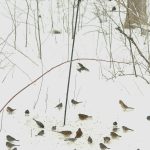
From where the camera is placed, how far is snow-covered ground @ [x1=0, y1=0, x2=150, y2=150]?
8.97 ft

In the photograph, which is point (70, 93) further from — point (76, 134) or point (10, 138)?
point (10, 138)

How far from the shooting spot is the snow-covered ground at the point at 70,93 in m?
2.73

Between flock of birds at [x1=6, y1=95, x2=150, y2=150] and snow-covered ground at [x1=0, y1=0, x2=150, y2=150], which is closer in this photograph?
flock of birds at [x1=6, y1=95, x2=150, y2=150]

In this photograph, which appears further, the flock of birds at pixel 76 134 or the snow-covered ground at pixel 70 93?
the snow-covered ground at pixel 70 93

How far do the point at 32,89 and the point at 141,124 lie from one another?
30.1 inches

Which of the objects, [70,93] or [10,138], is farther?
[70,93]

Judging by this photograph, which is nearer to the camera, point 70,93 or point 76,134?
point 76,134

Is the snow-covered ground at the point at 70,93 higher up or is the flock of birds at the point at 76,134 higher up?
the snow-covered ground at the point at 70,93

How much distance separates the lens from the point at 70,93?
10.4ft

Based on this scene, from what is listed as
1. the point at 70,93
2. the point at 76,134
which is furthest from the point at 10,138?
the point at 70,93

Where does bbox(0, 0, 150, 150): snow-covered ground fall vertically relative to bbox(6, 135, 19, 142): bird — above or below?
above

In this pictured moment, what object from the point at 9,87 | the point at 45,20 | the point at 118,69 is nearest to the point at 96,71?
the point at 118,69

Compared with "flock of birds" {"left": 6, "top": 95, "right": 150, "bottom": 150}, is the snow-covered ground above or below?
above

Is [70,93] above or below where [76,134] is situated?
above
